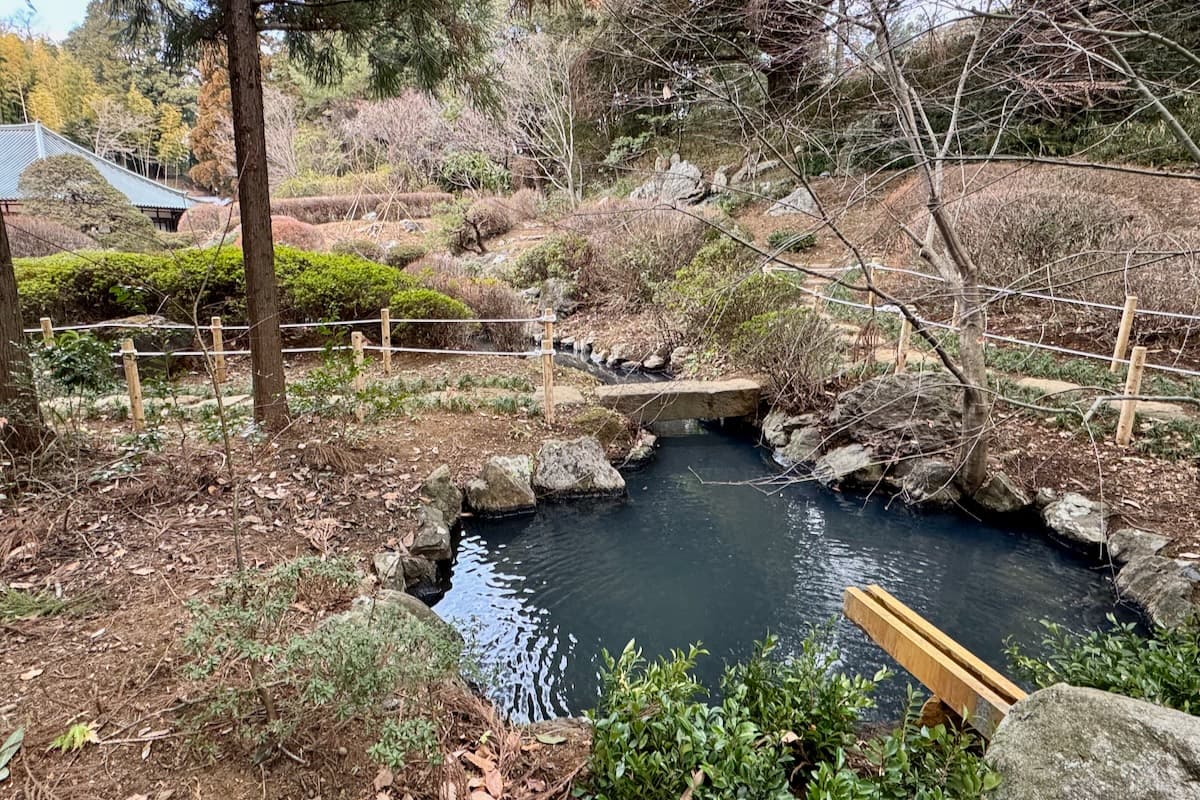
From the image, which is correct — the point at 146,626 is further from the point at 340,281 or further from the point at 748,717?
the point at 340,281

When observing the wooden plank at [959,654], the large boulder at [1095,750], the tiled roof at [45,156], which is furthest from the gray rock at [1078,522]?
the tiled roof at [45,156]

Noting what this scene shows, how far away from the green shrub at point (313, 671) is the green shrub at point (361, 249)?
39.5 feet

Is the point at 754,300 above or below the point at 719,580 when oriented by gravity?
above

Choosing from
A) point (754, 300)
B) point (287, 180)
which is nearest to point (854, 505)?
point (754, 300)

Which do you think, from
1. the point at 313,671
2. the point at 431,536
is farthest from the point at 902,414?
the point at 313,671

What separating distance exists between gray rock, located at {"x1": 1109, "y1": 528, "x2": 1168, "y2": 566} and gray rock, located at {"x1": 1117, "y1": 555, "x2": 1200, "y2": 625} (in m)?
0.08

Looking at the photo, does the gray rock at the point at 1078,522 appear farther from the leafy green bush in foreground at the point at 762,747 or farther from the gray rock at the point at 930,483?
the leafy green bush in foreground at the point at 762,747

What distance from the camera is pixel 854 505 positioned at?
17.9 ft

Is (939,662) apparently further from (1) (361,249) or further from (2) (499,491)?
(1) (361,249)

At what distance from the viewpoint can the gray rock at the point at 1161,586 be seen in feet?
11.8

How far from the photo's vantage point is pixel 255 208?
4.27 metres

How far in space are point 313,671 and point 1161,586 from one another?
4512 millimetres

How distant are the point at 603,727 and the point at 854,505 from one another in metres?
4.18

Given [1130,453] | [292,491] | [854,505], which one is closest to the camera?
[292,491]
